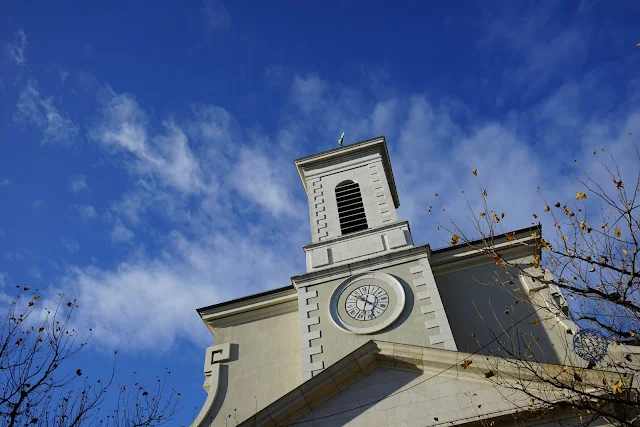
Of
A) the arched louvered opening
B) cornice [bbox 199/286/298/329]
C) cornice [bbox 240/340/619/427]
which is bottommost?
cornice [bbox 240/340/619/427]

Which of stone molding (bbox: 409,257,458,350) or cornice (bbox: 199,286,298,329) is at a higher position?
cornice (bbox: 199,286,298,329)

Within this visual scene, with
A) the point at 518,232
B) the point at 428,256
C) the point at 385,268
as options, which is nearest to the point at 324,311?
the point at 385,268

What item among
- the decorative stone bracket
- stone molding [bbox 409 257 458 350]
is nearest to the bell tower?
stone molding [bbox 409 257 458 350]

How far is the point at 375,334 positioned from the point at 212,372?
4.97 meters

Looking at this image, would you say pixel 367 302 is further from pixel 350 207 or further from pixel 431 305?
pixel 350 207

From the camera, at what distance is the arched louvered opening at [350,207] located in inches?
723

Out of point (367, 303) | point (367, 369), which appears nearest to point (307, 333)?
point (367, 303)

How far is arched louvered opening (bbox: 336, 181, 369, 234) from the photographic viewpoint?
1838cm

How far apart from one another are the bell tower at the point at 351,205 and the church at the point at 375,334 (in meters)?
0.05

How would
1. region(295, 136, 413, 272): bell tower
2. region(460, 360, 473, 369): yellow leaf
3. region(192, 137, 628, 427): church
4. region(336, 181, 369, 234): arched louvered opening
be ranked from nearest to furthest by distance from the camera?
region(460, 360, 473, 369): yellow leaf
region(192, 137, 628, 427): church
region(295, 136, 413, 272): bell tower
region(336, 181, 369, 234): arched louvered opening

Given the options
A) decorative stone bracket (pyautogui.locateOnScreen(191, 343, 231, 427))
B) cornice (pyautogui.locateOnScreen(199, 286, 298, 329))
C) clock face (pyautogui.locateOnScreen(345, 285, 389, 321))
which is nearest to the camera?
A: decorative stone bracket (pyautogui.locateOnScreen(191, 343, 231, 427))

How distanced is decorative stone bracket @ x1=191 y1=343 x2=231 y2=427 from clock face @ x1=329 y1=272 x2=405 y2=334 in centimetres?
352

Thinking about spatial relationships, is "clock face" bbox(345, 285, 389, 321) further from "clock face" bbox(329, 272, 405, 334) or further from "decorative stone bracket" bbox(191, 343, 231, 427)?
"decorative stone bracket" bbox(191, 343, 231, 427)

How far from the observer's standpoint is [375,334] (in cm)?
1430
